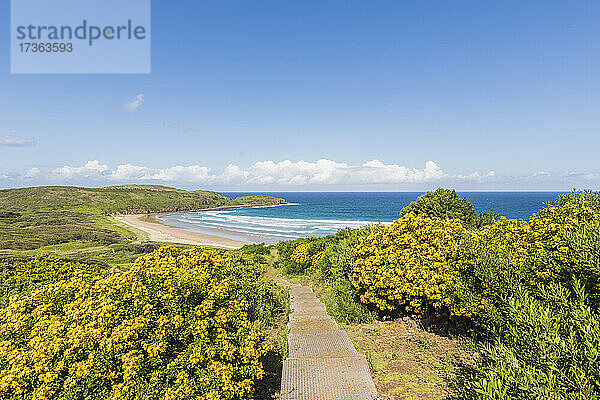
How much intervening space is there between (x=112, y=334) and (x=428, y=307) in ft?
30.4

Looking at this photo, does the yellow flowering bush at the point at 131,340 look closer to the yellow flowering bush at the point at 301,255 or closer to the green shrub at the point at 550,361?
the green shrub at the point at 550,361

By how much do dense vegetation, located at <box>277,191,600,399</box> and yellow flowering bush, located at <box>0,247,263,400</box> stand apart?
12.7 feet

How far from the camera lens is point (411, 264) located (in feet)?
31.5

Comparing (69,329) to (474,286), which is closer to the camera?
(69,329)

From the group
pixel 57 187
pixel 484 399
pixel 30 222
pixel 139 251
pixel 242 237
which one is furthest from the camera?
pixel 57 187

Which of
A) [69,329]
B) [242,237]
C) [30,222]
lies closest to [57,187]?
[30,222]

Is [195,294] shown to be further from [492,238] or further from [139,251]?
Answer: [139,251]

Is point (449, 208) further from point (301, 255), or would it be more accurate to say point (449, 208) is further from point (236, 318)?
point (236, 318)

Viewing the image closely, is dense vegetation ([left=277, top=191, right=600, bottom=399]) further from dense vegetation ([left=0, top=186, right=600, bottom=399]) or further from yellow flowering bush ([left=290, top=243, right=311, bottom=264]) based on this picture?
yellow flowering bush ([left=290, top=243, right=311, bottom=264])

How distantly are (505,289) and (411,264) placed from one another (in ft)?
14.4

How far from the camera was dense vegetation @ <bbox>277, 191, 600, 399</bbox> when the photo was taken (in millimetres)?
3150

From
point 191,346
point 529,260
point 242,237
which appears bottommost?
point 242,237

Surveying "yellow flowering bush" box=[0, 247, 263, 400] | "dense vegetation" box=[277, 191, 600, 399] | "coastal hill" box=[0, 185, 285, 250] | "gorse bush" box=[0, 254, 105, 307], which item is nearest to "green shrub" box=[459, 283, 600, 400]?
"dense vegetation" box=[277, 191, 600, 399]

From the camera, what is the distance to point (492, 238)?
9.02m
